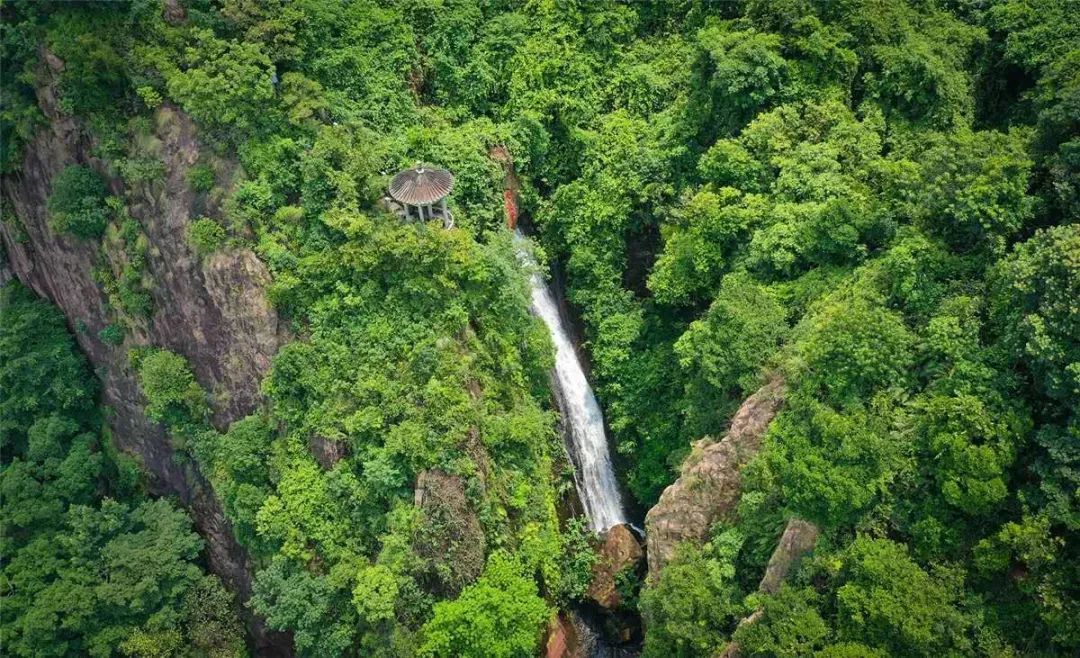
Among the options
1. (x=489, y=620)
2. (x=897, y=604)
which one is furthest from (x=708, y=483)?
(x=489, y=620)

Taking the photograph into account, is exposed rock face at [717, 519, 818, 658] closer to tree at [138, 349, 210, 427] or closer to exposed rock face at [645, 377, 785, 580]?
exposed rock face at [645, 377, 785, 580]

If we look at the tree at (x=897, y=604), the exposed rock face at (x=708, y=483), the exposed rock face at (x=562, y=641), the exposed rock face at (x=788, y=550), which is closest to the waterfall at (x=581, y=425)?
the exposed rock face at (x=562, y=641)

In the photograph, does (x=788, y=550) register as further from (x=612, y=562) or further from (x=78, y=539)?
(x=78, y=539)

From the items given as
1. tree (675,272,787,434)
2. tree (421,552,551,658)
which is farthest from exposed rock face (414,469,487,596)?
tree (675,272,787,434)

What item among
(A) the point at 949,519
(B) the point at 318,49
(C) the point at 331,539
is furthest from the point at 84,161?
(A) the point at 949,519

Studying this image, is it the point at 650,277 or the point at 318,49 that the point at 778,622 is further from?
the point at 318,49

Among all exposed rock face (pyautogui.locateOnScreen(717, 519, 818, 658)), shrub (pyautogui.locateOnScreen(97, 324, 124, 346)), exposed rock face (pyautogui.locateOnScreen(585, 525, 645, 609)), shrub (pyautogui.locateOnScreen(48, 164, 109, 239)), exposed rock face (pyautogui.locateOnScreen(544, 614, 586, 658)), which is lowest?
exposed rock face (pyautogui.locateOnScreen(544, 614, 586, 658))

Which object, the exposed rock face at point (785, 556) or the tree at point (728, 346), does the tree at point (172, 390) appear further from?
the exposed rock face at point (785, 556)
